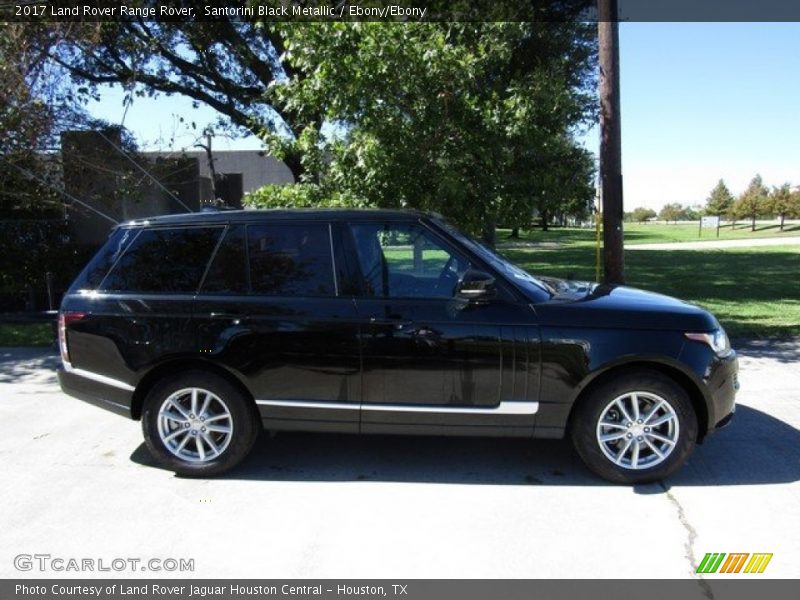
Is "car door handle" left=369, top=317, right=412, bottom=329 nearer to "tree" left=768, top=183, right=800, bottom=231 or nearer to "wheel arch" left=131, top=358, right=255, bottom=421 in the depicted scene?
"wheel arch" left=131, top=358, right=255, bottom=421

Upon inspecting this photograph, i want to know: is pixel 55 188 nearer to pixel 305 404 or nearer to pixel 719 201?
pixel 305 404

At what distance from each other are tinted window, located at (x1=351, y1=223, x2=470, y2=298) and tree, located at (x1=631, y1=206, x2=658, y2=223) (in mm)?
147199

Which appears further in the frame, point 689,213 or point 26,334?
point 689,213

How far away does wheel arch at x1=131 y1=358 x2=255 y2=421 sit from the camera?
14.4ft

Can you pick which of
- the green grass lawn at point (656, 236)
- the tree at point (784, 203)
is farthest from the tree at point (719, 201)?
the tree at point (784, 203)

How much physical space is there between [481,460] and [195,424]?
205 centimetres

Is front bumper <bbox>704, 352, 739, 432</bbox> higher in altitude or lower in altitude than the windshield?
lower

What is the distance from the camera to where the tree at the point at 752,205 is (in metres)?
A: 63.9

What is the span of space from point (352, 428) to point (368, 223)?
141 centimetres

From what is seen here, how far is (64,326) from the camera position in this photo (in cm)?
459

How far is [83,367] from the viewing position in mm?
4586

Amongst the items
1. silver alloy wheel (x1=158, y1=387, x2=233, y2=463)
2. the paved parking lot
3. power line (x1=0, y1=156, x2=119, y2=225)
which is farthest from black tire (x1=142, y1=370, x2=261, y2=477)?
power line (x1=0, y1=156, x2=119, y2=225)

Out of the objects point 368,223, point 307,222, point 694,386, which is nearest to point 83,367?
point 307,222

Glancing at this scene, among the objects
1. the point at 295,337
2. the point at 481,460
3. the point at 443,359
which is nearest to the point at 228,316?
the point at 295,337
